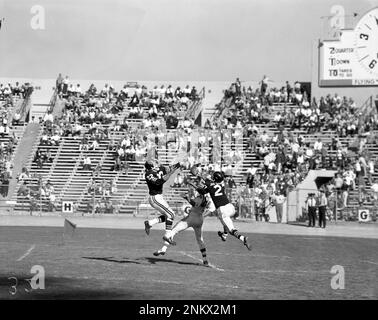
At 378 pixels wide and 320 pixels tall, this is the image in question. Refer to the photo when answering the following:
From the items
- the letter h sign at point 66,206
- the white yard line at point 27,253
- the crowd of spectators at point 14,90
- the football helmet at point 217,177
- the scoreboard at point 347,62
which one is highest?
the scoreboard at point 347,62

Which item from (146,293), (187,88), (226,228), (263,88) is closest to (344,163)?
(263,88)

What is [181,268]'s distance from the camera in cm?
1574

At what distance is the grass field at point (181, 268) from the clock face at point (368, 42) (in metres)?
18.1

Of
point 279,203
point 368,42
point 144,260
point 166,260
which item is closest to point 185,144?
point 279,203

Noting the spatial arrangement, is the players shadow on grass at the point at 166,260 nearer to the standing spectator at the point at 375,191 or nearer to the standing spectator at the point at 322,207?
the standing spectator at the point at 322,207

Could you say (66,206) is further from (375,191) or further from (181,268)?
(181,268)

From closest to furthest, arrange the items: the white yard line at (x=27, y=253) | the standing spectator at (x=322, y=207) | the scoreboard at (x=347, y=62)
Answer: the white yard line at (x=27, y=253)
the standing spectator at (x=322, y=207)
the scoreboard at (x=347, y=62)

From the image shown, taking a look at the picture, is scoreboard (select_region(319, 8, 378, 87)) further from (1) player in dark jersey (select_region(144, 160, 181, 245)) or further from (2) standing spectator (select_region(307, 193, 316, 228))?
(1) player in dark jersey (select_region(144, 160, 181, 245))

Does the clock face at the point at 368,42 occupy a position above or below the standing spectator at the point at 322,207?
above

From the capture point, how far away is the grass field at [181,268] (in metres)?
12.5

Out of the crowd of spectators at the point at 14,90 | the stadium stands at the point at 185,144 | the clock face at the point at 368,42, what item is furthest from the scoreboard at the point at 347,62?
the crowd of spectators at the point at 14,90
